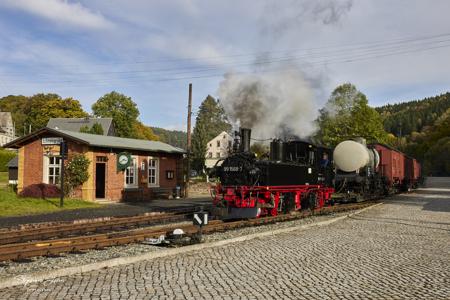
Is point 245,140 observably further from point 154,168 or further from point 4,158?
point 4,158

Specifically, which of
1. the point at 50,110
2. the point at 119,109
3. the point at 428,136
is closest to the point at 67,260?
the point at 50,110

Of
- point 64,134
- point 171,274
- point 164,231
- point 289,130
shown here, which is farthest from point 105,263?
point 289,130

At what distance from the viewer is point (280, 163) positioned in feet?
50.0

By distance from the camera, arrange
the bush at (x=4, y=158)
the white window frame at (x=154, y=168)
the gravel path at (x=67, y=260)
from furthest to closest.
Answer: the bush at (x=4, y=158)
the white window frame at (x=154, y=168)
the gravel path at (x=67, y=260)

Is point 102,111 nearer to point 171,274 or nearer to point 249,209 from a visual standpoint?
point 249,209

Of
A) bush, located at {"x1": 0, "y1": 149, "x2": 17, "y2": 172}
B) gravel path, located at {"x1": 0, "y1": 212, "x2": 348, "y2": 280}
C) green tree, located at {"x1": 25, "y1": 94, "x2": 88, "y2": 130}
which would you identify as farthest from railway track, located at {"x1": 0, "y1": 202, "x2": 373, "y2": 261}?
green tree, located at {"x1": 25, "y1": 94, "x2": 88, "y2": 130}

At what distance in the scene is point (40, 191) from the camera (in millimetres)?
21953

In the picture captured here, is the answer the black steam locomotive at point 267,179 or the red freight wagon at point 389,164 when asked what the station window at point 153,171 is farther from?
the red freight wagon at point 389,164

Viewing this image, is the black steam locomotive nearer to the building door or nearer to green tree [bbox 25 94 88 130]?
the building door

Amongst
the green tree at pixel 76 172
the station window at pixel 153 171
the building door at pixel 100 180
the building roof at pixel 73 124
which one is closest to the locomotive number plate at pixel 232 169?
the green tree at pixel 76 172

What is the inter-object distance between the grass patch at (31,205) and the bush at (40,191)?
555mm

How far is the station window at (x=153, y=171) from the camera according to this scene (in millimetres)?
26620

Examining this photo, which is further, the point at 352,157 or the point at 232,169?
the point at 352,157

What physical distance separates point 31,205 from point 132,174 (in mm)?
6907
